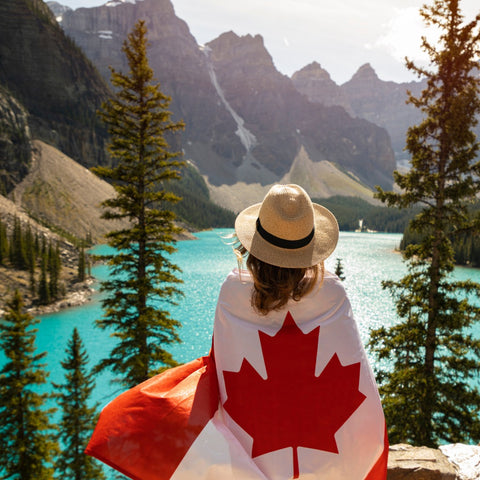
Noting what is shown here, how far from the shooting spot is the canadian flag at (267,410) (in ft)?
7.28

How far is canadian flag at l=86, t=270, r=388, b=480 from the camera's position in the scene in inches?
87.4

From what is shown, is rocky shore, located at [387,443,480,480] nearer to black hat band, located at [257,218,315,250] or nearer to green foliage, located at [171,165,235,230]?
black hat band, located at [257,218,315,250]

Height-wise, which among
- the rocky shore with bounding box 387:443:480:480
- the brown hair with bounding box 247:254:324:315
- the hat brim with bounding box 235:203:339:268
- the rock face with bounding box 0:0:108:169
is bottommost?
the rocky shore with bounding box 387:443:480:480

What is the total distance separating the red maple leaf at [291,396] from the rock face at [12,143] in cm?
10578

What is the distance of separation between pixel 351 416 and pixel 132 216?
1145 cm

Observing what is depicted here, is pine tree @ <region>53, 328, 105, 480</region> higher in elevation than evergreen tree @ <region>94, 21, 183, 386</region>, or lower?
lower

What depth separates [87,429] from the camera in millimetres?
15914

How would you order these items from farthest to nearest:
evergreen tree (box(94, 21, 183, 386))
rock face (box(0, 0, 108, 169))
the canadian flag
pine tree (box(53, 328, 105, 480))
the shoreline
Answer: rock face (box(0, 0, 108, 169)) → the shoreline → pine tree (box(53, 328, 105, 480)) → evergreen tree (box(94, 21, 183, 386)) → the canadian flag

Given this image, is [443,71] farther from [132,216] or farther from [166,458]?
[166,458]

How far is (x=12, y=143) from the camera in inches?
3866

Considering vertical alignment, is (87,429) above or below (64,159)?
below

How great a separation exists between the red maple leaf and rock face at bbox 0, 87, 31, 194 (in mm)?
105782

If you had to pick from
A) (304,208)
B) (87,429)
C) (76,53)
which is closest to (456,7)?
(304,208)

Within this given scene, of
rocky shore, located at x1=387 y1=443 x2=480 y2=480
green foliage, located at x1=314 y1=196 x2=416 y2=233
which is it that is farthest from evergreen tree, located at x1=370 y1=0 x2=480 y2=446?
green foliage, located at x1=314 y1=196 x2=416 y2=233
